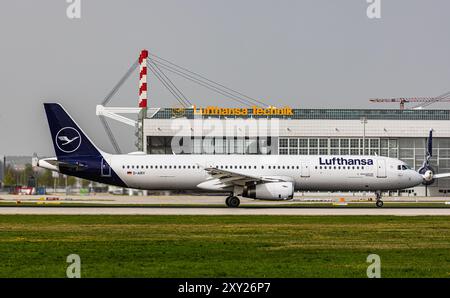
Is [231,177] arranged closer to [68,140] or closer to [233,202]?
[233,202]

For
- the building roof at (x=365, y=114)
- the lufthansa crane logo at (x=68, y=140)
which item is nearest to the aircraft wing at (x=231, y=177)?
the lufthansa crane logo at (x=68, y=140)

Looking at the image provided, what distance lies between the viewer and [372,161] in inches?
2447

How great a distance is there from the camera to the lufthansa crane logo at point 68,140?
60594 mm

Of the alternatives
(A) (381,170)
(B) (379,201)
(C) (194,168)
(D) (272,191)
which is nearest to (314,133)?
(B) (379,201)

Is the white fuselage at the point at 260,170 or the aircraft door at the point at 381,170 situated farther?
the aircraft door at the point at 381,170

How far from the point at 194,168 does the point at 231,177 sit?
355 cm

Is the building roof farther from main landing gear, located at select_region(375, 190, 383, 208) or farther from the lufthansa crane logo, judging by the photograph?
the lufthansa crane logo

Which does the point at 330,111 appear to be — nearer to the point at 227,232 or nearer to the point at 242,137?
the point at 242,137

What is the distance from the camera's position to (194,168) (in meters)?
60.3

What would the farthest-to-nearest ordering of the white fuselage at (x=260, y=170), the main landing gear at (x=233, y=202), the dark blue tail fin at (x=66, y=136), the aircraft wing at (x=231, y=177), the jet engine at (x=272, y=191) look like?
the dark blue tail fin at (x=66, y=136) < the white fuselage at (x=260, y=170) < the main landing gear at (x=233, y=202) < the jet engine at (x=272, y=191) < the aircraft wing at (x=231, y=177)

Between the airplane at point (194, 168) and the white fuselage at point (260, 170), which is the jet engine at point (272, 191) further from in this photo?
the white fuselage at point (260, 170)

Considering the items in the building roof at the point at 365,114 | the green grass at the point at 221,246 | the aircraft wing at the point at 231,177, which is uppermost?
the building roof at the point at 365,114
